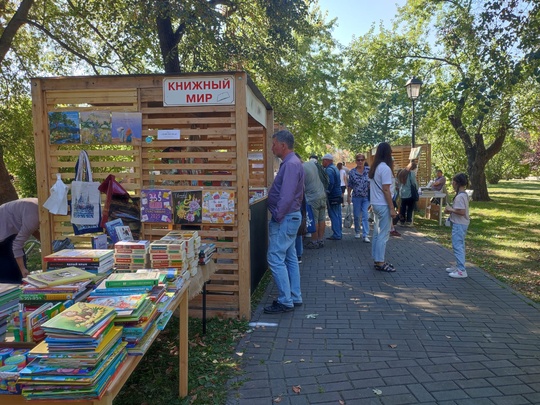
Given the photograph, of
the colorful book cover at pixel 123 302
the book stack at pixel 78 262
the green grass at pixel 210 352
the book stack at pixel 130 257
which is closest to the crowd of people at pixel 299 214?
the green grass at pixel 210 352

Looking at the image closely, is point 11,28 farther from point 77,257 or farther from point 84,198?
point 77,257

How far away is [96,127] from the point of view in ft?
15.2

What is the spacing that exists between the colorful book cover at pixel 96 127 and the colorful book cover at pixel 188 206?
1.04 metres

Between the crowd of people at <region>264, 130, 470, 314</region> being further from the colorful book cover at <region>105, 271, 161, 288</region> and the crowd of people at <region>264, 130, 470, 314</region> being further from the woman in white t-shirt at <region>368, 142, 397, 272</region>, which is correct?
the colorful book cover at <region>105, 271, 161, 288</region>

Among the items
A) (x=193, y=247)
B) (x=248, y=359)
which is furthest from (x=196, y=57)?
(x=248, y=359)

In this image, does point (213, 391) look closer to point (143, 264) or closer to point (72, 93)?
point (143, 264)

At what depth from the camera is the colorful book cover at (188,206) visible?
184 inches

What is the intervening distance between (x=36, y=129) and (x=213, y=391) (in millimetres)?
3549

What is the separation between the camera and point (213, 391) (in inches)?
129

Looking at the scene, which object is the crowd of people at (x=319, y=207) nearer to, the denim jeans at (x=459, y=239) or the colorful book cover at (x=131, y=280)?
the denim jeans at (x=459, y=239)

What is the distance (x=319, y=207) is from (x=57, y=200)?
17.1 ft

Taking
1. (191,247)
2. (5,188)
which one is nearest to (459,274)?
(191,247)

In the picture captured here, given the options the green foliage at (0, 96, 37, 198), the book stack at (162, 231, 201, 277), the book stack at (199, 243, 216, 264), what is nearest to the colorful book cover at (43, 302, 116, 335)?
the book stack at (162, 231, 201, 277)

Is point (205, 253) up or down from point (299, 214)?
down
